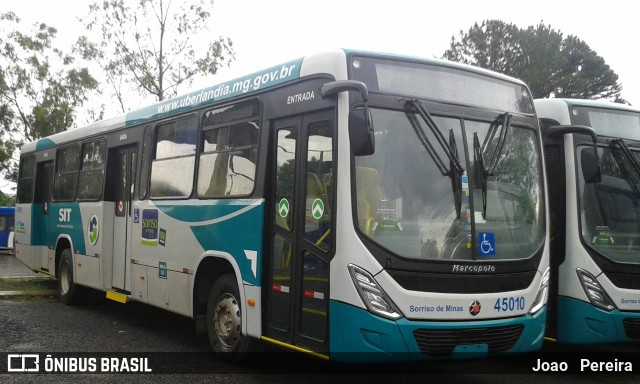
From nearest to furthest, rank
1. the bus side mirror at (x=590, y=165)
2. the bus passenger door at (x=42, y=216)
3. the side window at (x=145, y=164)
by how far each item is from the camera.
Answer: the bus side mirror at (x=590, y=165) < the side window at (x=145, y=164) < the bus passenger door at (x=42, y=216)

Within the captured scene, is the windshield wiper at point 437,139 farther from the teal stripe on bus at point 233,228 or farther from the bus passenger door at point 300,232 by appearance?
the teal stripe on bus at point 233,228

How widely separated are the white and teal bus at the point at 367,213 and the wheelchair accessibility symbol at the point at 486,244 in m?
0.01

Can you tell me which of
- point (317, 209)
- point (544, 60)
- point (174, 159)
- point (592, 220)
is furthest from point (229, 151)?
point (544, 60)

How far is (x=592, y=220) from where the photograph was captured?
7.12 metres

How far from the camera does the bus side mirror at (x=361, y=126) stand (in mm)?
5250

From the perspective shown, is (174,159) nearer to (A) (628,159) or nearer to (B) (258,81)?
(B) (258,81)

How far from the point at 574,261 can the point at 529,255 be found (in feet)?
4.00

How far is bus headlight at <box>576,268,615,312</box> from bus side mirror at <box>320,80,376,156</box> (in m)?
3.00

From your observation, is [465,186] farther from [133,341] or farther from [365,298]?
[133,341]

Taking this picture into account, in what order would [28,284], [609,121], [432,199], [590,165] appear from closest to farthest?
[432,199] → [590,165] → [609,121] → [28,284]

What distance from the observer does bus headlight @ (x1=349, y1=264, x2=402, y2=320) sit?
532cm

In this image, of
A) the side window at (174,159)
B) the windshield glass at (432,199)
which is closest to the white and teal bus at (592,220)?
the windshield glass at (432,199)

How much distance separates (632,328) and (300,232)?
364 centimetres

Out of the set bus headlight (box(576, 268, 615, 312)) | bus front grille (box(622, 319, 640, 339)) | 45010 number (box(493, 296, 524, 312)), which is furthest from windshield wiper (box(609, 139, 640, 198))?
45010 number (box(493, 296, 524, 312))
